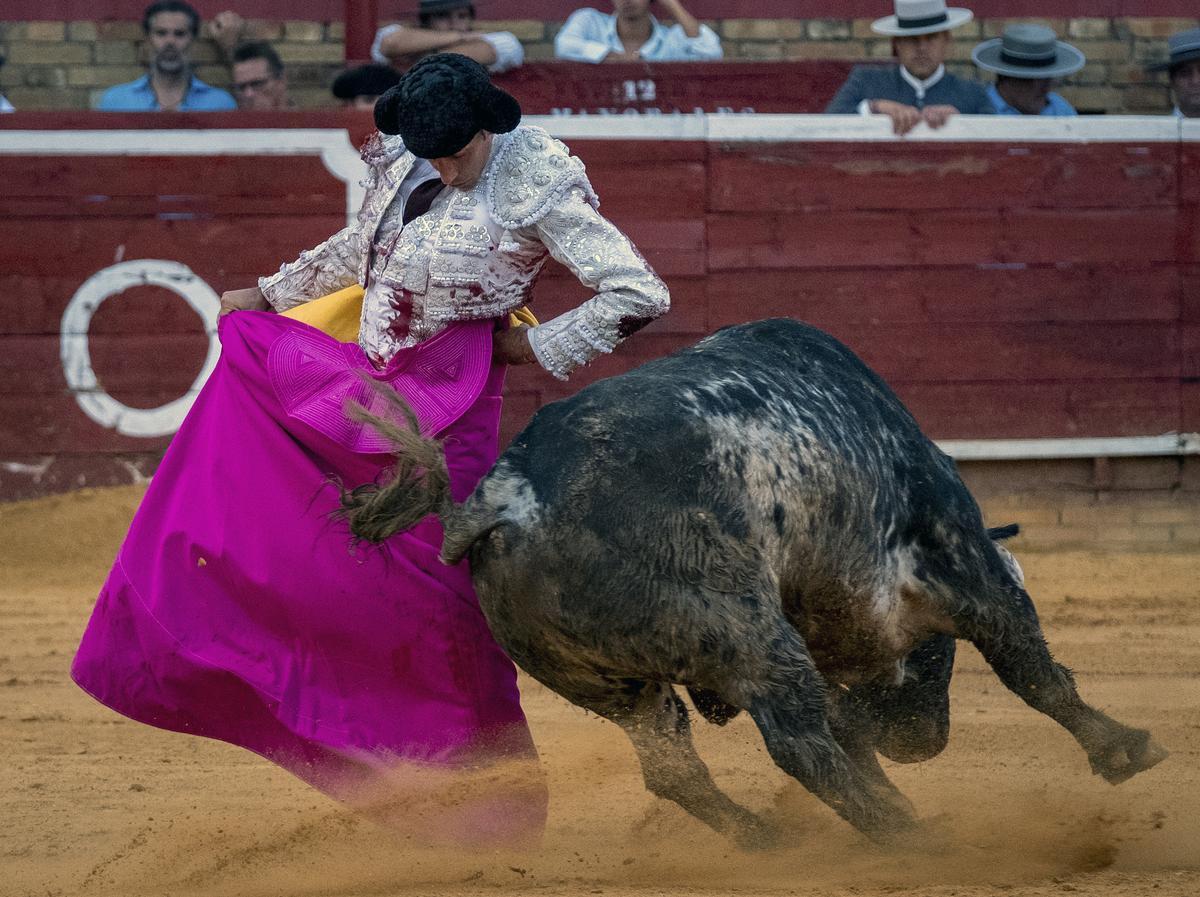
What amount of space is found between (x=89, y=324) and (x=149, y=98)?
117 cm

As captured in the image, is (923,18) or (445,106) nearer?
(445,106)

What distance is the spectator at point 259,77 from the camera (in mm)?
6602

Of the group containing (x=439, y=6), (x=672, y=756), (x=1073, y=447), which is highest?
(x=439, y=6)

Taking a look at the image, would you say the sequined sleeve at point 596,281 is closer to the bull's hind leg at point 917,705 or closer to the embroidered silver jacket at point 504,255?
the embroidered silver jacket at point 504,255

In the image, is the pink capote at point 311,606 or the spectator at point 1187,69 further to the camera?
the spectator at point 1187,69

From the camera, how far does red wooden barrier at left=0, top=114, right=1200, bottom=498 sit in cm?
584

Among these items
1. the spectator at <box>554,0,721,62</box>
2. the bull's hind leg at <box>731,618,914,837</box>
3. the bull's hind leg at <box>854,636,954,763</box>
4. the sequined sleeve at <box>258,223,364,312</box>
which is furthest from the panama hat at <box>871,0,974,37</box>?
the bull's hind leg at <box>731,618,914,837</box>

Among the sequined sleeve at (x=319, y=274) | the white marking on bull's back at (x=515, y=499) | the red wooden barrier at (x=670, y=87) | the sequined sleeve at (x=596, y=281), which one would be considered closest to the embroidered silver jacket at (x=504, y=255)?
the sequined sleeve at (x=596, y=281)

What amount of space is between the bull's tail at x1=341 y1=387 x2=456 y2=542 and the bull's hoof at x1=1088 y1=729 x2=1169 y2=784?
1361mm

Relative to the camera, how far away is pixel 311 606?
8.89 ft

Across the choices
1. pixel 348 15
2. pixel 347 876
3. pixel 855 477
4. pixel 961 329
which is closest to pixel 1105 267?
pixel 961 329

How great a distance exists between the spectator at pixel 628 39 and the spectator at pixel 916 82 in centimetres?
74

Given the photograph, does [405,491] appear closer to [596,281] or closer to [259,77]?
[596,281]

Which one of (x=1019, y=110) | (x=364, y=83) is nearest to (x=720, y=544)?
(x=364, y=83)
